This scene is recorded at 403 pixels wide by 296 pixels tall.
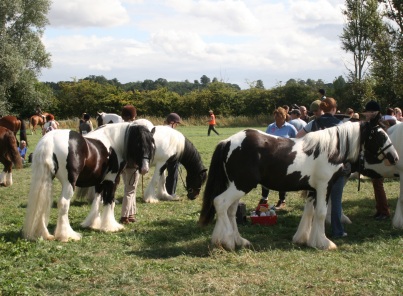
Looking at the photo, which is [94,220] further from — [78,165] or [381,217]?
[381,217]

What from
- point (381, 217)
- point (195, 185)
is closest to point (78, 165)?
point (195, 185)

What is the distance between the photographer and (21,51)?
35.8m

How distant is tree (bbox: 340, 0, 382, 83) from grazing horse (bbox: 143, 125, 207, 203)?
114ft

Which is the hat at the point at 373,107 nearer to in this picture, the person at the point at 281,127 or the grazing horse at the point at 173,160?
the person at the point at 281,127

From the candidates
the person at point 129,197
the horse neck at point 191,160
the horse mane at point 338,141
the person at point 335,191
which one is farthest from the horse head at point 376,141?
the person at point 129,197

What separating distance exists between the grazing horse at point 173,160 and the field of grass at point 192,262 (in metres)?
1.02

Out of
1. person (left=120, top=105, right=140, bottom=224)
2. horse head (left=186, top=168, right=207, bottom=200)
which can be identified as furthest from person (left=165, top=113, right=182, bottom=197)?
person (left=120, top=105, right=140, bottom=224)

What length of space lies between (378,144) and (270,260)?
97.9 inches

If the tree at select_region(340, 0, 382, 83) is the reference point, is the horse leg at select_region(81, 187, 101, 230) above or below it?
below

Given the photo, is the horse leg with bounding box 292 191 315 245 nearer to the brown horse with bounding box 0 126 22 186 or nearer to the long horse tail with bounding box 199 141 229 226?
the long horse tail with bounding box 199 141 229 226

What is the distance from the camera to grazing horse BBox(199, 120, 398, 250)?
6.74 metres

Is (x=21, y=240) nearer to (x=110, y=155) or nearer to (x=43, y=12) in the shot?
(x=110, y=155)

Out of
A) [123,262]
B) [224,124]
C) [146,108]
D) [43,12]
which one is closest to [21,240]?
[123,262]

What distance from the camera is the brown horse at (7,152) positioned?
12.1 metres
